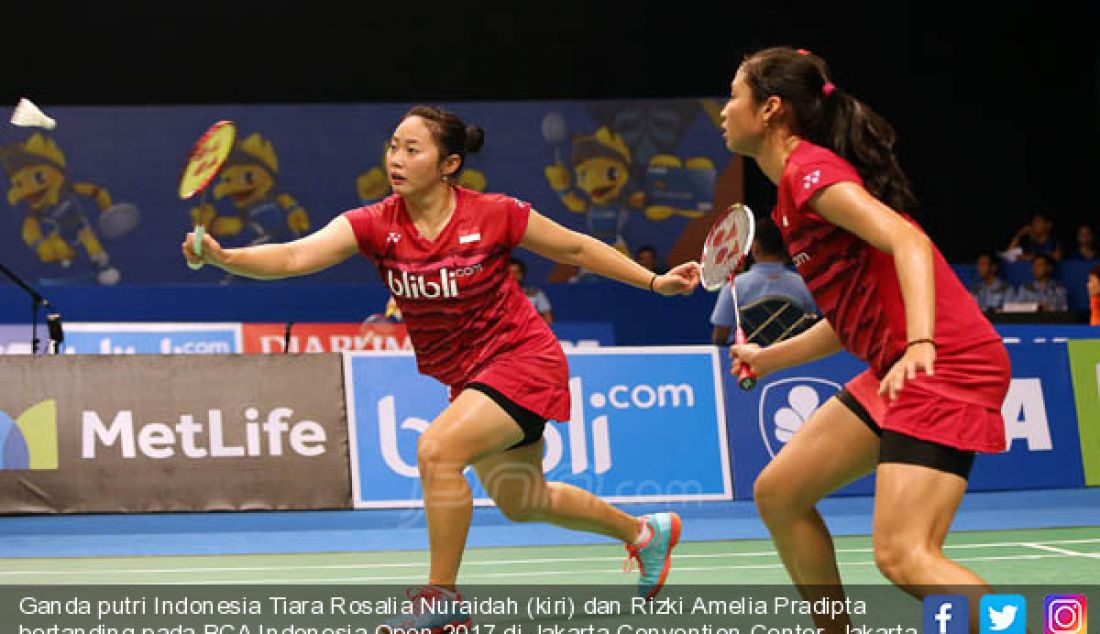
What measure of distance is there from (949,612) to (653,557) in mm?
1949

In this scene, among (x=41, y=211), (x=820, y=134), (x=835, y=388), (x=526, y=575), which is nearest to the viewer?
(x=820, y=134)

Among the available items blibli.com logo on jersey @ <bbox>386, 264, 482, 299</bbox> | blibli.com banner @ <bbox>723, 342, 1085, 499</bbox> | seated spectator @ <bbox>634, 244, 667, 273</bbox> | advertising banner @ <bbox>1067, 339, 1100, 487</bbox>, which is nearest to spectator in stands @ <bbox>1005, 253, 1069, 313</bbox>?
seated spectator @ <bbox>634, 244, 667, 273</bbox>

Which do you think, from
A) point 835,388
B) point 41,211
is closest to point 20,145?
point 41,211


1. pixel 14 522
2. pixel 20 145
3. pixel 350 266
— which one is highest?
pixel 20 145

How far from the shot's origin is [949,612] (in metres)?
2.72

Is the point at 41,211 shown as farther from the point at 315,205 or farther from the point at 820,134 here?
the point at 820,134

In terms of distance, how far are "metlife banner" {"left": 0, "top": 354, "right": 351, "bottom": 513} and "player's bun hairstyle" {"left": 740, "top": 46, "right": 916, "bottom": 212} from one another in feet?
16.1

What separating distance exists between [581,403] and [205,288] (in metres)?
6.43

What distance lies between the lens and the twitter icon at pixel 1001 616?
2703 mm

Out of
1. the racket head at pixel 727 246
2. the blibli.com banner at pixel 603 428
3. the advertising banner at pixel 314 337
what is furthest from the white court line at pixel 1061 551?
the advertising banner at pixel 314 337

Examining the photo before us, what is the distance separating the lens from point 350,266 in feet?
49.5

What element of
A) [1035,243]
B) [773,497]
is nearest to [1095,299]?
[1035,243]

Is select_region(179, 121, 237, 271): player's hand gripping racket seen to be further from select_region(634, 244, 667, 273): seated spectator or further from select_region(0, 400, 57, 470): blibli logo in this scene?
select_region(634, 244, 667, 273): seated spectator

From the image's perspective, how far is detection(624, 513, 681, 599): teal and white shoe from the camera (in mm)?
4605
